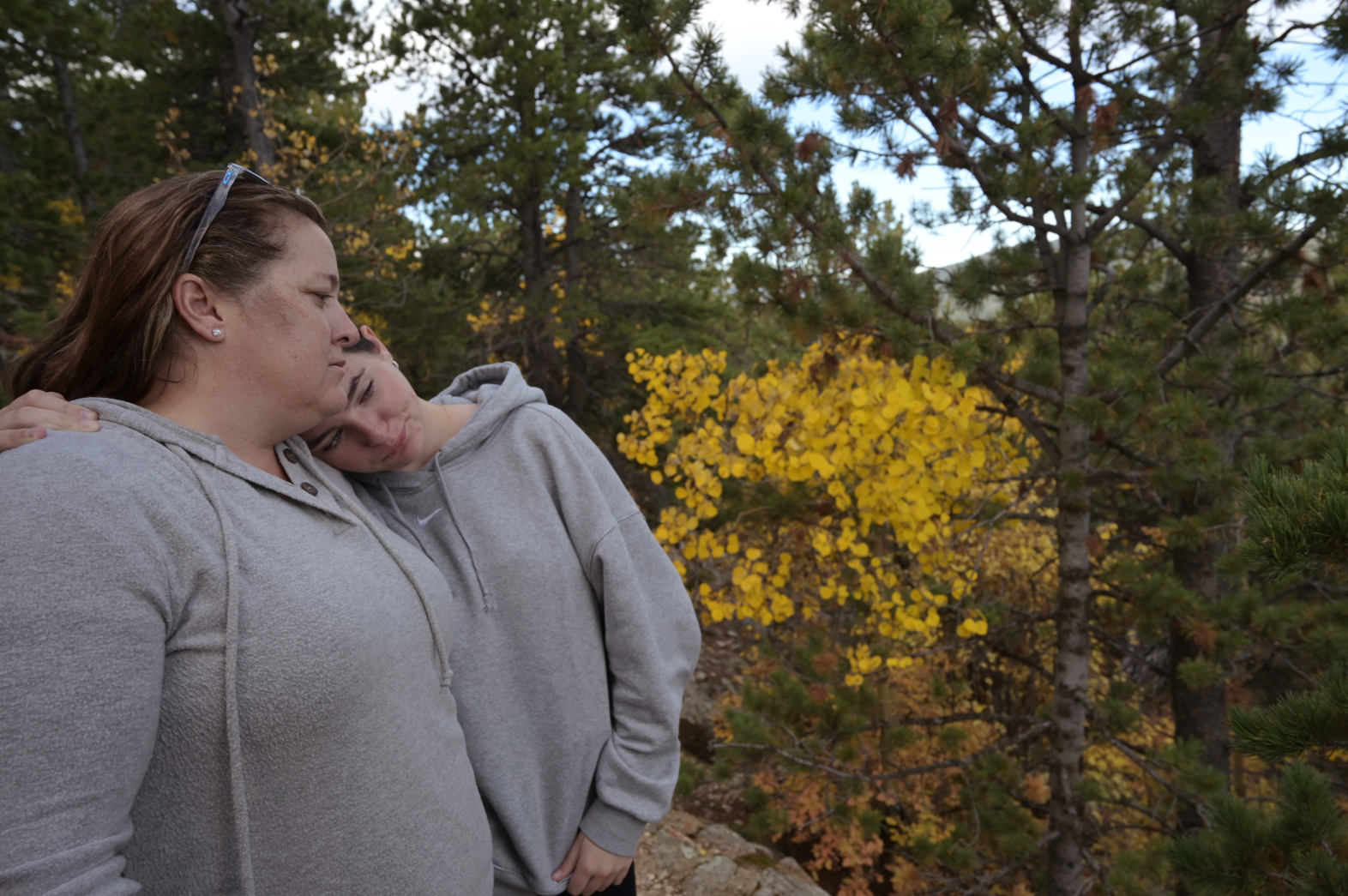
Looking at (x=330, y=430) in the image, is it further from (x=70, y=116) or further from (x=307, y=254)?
(x=70, y=116)

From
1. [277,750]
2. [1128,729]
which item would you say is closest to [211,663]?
[277,750]

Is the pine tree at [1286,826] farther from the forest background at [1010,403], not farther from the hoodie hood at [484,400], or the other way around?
the hoodie hood at [484,400]

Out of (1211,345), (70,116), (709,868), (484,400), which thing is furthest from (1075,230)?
(70,116)

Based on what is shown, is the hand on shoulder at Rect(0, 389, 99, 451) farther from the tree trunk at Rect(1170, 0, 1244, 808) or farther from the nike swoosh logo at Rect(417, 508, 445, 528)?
the tree trunk at Rect(1170, 0, 1244, 808)

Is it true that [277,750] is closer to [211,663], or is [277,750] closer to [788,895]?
[211,663]

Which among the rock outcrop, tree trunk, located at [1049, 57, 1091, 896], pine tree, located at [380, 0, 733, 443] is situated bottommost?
the rock outcrop

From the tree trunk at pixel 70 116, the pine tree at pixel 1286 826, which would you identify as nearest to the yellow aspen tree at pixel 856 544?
the pine tree at pixel 1286 826

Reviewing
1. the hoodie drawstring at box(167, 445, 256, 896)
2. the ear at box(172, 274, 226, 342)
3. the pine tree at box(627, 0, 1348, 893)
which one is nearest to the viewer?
the hoodie drawstring at box(167, 445, 256, 896)

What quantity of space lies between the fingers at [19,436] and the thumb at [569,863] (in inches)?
41.4

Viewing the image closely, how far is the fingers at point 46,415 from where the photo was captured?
822mm

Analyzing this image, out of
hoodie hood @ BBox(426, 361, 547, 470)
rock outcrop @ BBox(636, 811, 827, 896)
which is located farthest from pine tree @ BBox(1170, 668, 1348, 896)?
rock outcrop @ BBox(636, 811, 827, 896)

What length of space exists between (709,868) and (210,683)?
303cm

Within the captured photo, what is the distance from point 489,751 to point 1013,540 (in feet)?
20.7

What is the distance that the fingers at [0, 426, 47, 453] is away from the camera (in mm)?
796
